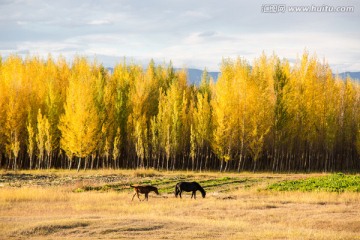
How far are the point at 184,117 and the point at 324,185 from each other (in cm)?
2669

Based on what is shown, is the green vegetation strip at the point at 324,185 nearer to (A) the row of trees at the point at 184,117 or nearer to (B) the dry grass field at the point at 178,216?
(B) the dry grass field at the point at 178,216

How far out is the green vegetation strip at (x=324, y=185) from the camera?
2884cm

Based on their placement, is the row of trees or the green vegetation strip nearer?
the green vegetation strip

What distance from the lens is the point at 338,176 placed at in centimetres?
3494

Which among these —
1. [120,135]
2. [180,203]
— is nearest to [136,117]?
[120,135]

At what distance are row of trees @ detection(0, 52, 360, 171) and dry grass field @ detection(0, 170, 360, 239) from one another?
19676 millimetres

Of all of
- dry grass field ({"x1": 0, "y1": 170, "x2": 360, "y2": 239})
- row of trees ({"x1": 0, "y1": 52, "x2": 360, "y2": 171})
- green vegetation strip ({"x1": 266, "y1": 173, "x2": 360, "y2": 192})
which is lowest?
dry grass field ({"x1": 0, "y1": 170, "x2": 360, "y2": 239})

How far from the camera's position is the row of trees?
49.4 metres

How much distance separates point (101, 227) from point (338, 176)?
952 inches

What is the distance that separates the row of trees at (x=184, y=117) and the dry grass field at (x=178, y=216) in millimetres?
19676

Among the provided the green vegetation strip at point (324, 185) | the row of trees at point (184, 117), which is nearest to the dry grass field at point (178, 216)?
the green vegetation strip at point (324, 185)

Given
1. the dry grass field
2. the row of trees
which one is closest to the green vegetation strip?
the dry grass field

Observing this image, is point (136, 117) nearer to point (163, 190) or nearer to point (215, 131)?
point (215, 131)

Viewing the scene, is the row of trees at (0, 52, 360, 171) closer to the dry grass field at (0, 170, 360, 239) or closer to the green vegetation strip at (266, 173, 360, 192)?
the green vegetation strip at (266, 173, 360, 192)
